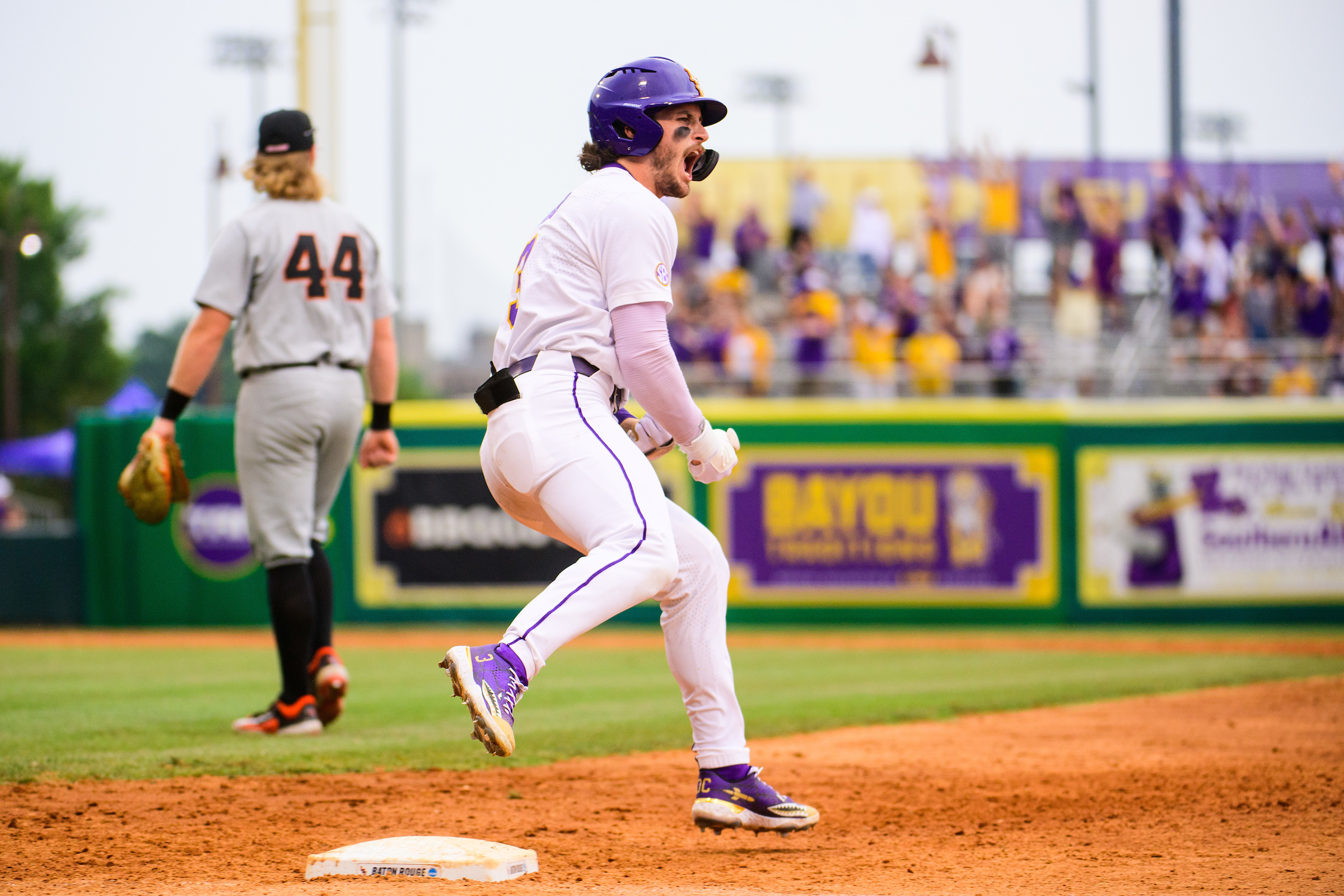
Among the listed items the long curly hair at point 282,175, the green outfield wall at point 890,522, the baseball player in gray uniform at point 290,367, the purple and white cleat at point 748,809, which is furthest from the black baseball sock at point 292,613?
the green outfield wall at point 890,522

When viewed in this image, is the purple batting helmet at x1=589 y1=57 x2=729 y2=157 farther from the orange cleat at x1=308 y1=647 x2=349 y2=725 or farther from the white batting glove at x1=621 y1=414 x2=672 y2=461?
the orange cleat at x1=308 y1=647 x2=349 y2=725

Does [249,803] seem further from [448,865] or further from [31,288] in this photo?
[31,288]

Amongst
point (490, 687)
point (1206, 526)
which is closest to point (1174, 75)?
point (1206, 526)

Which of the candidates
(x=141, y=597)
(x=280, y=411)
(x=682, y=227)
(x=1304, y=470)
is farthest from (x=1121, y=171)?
(x=280, y=411)

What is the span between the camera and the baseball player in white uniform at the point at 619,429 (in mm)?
3518

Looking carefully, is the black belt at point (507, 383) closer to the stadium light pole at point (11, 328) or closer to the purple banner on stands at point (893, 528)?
the purple banner on stands at point (893, 528)

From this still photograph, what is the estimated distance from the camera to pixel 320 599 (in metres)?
5.73

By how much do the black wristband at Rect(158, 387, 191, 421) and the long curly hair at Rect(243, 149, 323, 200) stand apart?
2.89 ft

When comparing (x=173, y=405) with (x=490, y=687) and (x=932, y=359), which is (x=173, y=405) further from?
(x=932, y=359)

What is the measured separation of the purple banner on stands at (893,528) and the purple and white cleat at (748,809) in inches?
319

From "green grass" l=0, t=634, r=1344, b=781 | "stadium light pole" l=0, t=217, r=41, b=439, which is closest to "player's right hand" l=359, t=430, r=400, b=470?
"green grass" l=0, t=634, r=1344, b=781

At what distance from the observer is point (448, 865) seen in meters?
3.32

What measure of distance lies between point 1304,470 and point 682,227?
10.8 meters

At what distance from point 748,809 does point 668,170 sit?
5.81 feet
